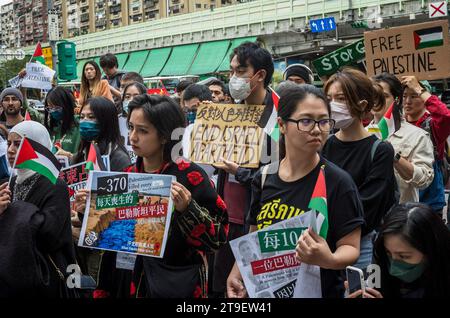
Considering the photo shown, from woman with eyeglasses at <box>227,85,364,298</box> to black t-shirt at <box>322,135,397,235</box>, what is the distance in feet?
1.77

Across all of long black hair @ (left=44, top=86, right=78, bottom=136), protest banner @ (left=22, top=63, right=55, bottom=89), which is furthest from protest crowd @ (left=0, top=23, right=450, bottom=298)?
protest banner @ (left=22, top=63, right=55, bottom=89)

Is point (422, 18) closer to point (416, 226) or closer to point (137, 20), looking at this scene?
point (416, 226)

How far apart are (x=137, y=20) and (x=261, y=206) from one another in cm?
9724

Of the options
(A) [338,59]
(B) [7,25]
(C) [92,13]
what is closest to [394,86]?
(A) [338,59]

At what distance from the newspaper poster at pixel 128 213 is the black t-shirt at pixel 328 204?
0.47 m

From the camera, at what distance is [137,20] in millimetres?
96438

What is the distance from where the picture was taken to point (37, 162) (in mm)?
3057

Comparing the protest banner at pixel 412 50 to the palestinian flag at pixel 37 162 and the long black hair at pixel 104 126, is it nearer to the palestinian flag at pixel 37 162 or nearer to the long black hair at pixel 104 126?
the long black hair at pixel 104 126

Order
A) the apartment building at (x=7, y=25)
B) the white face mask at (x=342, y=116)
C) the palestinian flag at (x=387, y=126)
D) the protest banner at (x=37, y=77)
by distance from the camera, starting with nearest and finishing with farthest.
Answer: the white face mask at (x=342, y=116), the palestinian flag at (x=387, y=126), the protest banner at (x=37, y=77), the apartment building at (x=7, y=25)

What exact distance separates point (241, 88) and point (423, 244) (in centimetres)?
188

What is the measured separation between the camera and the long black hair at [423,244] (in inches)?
93.8

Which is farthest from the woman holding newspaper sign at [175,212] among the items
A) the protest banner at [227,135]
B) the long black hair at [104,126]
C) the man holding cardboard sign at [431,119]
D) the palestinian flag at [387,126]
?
the man holding cardboard sign at [431,119]

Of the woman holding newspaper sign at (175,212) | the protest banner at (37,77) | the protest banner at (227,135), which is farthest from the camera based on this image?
the protest banner at (37,77)

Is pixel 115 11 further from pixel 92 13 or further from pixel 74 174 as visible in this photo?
pixel 74 174
